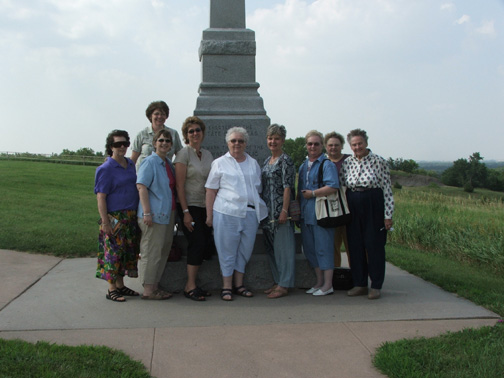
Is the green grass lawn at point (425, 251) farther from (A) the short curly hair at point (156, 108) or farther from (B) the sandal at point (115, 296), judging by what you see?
(A) the short curly hair at point (156, 108)

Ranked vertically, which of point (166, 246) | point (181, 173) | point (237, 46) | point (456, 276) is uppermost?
point (237, 46)

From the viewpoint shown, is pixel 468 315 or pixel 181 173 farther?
pixel 181 173

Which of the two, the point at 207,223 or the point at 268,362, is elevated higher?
the point at 207,223

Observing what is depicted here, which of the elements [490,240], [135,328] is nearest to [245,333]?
[135,328]

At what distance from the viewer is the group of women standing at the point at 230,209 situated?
5.12 metres

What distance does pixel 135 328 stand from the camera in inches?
169

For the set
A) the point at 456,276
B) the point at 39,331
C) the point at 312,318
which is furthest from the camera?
the point at 456,276

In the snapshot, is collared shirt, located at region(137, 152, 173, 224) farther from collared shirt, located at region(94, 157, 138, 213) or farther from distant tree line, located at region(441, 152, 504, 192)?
distant tree line, located at region(441, 152, 504, 192)

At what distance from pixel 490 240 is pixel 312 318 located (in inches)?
221

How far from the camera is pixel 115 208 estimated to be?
16.8ft

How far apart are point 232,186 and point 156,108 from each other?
134cm

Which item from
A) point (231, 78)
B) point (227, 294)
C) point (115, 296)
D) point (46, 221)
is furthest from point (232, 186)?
point (46, 221)

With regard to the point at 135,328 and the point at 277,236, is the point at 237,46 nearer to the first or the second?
the point at 277,236

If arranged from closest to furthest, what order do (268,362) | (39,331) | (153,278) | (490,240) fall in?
1. (268,362)
2. (39,331)
3. (153,278)
4. (490,240)
